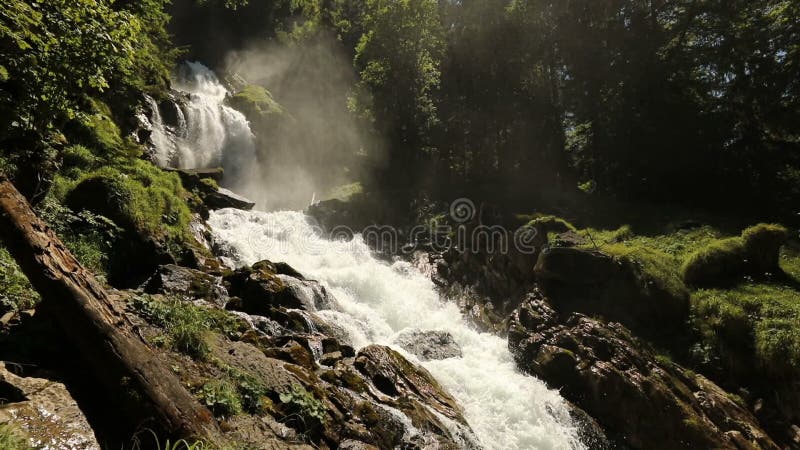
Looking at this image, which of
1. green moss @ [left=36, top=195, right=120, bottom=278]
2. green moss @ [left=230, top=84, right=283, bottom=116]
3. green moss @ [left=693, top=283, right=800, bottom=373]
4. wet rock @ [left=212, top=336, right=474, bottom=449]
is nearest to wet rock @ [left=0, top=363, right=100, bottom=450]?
wet rock @ [left=212, top=336, right=474, bottom=449]

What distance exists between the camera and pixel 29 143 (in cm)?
787

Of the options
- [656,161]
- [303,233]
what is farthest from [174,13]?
[656,161]

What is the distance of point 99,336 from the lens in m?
4.20

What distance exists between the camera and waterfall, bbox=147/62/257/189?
23.0 metres

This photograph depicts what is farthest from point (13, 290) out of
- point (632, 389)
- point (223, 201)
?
point (223, 201)

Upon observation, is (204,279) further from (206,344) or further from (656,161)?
(656,161)

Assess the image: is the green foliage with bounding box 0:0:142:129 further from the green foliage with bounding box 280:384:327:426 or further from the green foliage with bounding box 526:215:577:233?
the green foliage with bounding box 526:215:577:233

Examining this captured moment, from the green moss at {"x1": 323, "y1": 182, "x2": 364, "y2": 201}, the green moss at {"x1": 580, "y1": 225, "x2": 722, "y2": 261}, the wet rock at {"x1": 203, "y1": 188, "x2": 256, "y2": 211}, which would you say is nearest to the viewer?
the green moss at {"x1": 580, "y1": 225, "x2": 722, "y2": 261}

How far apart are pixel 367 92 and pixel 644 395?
28511 mm

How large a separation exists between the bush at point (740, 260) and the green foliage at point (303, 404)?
45.2 feet

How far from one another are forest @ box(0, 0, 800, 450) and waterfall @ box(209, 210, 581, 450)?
0.47 ft

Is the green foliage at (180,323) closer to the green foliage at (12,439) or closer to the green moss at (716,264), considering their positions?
the green foliage at (12,439)

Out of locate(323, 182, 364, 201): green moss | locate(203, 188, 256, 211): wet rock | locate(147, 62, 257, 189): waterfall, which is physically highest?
locate(147, 62, 257, 189): waterfall

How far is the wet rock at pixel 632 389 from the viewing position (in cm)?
1096
